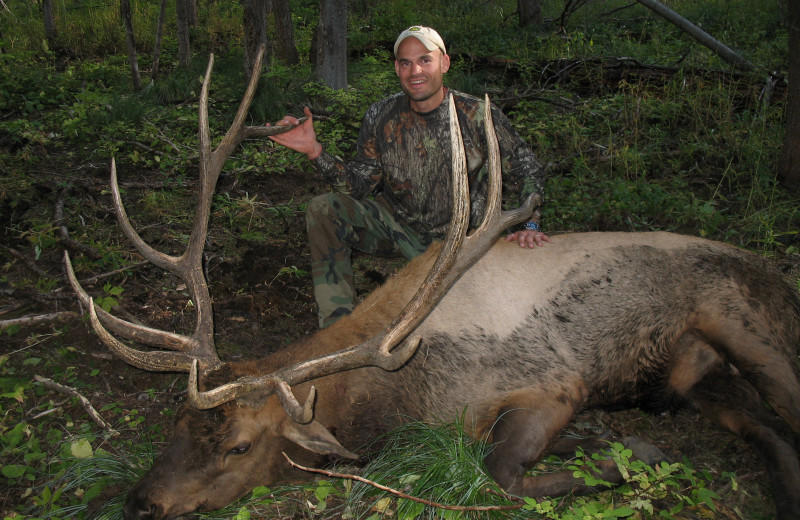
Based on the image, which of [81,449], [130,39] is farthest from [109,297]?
[130,39]

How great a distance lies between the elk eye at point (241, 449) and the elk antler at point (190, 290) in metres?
0.40

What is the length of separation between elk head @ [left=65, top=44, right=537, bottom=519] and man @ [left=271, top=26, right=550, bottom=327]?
105cm

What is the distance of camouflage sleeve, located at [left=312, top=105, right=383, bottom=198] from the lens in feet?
13.9

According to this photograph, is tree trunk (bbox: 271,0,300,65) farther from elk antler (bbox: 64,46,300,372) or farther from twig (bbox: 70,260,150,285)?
elk antler (bbox: 64,46,300,372)

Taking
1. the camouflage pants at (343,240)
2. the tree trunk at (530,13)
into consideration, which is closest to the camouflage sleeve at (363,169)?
the camouflage pants at (343,240)

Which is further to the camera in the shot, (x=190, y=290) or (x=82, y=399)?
(x=82, y=399)

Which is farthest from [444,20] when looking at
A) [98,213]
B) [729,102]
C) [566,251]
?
[566,251]

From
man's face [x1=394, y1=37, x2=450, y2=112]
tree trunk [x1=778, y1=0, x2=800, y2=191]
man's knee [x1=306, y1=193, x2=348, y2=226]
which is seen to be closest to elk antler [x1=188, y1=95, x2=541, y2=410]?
man's face [x1=394, y1=37, x2=450, y2=112]

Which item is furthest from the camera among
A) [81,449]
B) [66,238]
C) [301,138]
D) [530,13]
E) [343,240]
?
[530,13]

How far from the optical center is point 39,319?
3.83 metres

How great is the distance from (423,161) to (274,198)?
1931 mm

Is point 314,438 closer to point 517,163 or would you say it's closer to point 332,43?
point 517,163

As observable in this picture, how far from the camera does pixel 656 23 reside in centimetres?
1054

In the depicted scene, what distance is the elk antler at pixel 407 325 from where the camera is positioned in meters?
2.46
